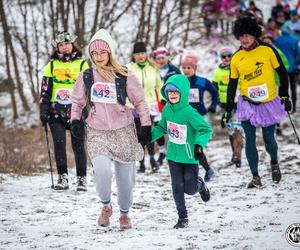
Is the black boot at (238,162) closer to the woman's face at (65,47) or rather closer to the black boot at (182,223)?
the woman's face at (65,47)

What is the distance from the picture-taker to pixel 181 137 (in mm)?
5695

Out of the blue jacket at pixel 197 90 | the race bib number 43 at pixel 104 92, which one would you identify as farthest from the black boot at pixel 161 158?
the race bib number 43 at pixel 104 92

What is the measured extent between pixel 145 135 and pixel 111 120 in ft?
1.23

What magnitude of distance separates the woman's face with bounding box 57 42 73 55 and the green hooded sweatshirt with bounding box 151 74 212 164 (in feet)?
7.66

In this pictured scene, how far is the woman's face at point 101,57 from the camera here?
5.69 metres

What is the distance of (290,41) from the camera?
13.4m

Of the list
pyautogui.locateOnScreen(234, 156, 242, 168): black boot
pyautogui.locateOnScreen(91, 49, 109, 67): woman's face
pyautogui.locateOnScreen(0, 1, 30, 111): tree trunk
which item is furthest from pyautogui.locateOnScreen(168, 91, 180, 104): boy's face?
pyautogui.locateOnScreen(0, 1, 30, 111): tree trunk

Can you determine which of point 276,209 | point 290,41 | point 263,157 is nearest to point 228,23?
point 290,41

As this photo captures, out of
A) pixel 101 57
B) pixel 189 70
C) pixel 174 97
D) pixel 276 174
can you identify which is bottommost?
pixel 276 174

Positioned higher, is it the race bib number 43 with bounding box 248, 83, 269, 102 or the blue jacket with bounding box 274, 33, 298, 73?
the blue jacket with bounding box 274, 33, 298, 73

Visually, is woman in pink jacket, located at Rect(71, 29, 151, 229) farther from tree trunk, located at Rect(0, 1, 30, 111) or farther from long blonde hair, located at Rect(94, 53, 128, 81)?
tree trunk, located at Rect(0, 1, 30, 111)

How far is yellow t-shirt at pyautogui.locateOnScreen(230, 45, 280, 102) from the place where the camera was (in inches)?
274

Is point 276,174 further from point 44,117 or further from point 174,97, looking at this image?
point 44,117

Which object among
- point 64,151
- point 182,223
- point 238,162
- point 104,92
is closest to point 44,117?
point 64,151
